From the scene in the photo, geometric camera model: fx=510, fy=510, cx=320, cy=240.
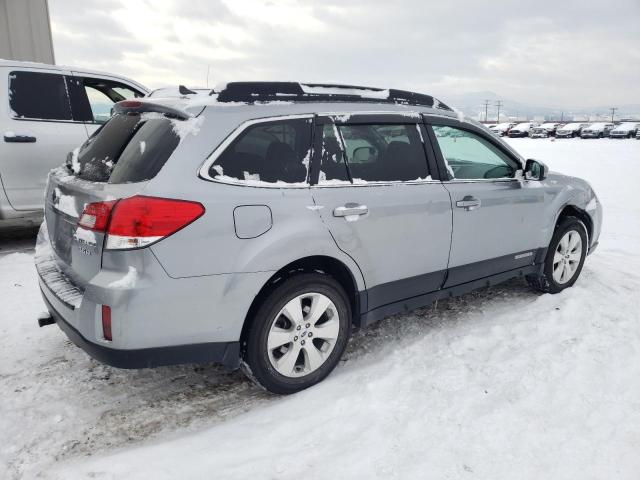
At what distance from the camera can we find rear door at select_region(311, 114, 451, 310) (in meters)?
2.98

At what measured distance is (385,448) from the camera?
2.47 meters

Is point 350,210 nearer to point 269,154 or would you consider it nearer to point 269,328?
point 269,154

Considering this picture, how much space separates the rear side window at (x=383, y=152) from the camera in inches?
123

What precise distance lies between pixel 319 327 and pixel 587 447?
58.3 inches

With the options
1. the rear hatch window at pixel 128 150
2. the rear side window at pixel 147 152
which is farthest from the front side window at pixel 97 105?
the rear side window at pixel 147 152

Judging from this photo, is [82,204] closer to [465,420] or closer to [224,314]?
[224,314]

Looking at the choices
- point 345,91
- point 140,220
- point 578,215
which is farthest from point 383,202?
point 578,215

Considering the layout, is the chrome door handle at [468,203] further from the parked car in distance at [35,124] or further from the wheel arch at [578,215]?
Answer: the parked car in distance at [35,124]

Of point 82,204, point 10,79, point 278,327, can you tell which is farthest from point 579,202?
point 10,79

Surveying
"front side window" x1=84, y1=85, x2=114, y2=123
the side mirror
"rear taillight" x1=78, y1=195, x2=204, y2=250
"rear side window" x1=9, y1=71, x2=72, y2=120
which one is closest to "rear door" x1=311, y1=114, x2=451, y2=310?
"rear taillight" x1=78, y1=195, x2=204, y2=250

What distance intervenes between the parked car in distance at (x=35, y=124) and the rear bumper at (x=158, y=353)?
11.3ft

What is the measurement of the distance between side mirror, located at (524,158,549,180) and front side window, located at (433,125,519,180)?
0.30 feet

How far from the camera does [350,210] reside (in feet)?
9.70

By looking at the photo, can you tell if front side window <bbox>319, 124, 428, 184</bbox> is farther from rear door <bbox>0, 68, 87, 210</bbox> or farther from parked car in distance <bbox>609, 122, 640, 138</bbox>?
parked car in distance <bbox>609, 122, 640, 138</bbox>
